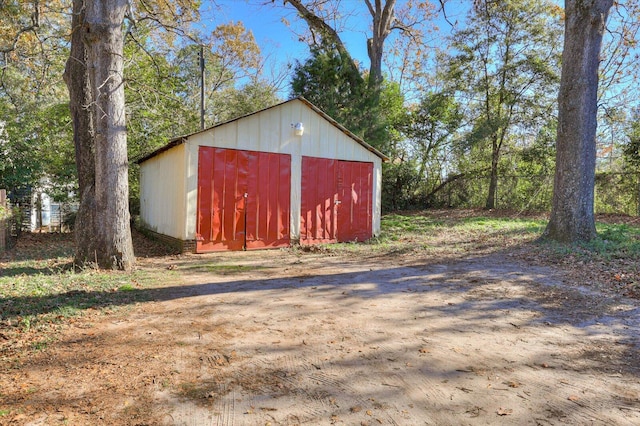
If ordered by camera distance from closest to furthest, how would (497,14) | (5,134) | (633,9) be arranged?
1. (633,9)
2. (5,134)
3. (497,14)

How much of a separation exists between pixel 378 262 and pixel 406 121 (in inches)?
481

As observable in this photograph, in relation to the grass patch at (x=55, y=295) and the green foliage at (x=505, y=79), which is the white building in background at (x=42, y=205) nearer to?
the grass patch at (x=55, y=295)

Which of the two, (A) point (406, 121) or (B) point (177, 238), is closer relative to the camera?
(B) point (177, 238)

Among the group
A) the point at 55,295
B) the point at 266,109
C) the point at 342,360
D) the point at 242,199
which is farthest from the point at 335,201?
the point at 342,360

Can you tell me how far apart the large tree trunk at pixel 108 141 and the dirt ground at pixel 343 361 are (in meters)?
1.75

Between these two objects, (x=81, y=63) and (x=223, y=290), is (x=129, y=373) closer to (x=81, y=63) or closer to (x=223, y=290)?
(x=223, y=290)

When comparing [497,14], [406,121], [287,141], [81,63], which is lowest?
[287,141]

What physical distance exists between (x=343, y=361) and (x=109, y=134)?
17.3ft

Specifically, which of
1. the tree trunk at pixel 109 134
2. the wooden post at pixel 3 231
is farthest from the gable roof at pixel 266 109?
the wooden post at pixel 3 231

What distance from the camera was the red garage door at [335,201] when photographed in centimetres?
977

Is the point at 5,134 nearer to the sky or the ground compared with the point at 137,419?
nearer to the sky

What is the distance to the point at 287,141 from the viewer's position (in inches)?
369

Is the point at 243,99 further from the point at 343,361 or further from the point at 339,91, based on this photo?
the point at 343,361

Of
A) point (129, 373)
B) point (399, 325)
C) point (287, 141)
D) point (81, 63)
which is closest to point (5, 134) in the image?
point (81, 63)
